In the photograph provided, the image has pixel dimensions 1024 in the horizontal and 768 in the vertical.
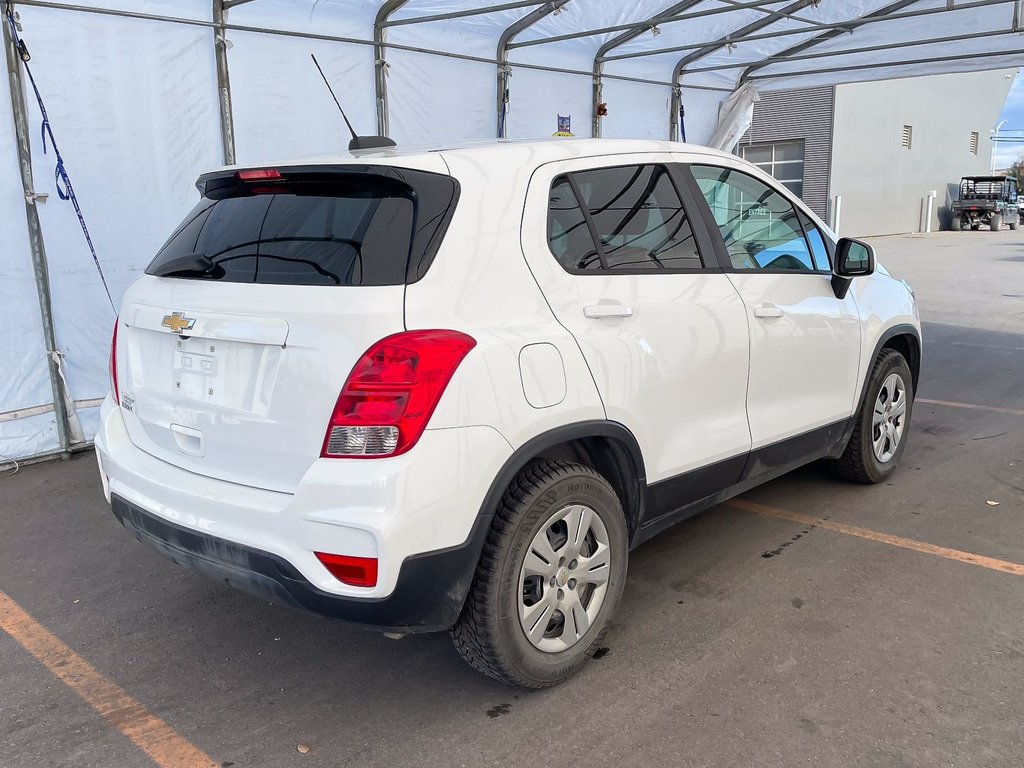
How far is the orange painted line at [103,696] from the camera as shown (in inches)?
108

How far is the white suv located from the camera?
2.53 metres

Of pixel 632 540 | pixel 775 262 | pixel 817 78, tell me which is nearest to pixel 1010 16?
pixel 817 78

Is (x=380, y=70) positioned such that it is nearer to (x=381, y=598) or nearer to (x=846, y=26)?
(x=846, y=26)

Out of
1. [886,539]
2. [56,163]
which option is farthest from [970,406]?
[56,163]

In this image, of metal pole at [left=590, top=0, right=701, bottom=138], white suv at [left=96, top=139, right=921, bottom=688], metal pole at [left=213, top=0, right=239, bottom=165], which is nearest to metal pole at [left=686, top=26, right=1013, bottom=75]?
metal pole at [left=590, top=0, right=701, bottom=138]

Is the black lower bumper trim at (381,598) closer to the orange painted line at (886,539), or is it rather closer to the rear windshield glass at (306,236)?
the rear windshield glass at (306,236)

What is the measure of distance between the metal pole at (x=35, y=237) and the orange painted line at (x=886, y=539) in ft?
14.0

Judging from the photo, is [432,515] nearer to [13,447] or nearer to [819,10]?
[13,447]

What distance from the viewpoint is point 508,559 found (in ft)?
9.09

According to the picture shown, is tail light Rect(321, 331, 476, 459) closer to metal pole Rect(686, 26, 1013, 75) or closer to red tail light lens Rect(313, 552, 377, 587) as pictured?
red tail light lens Rect(313, 552, 377, 587)

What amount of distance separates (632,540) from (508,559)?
0.77m

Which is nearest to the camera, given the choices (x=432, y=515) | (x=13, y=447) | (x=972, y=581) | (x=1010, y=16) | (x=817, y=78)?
(x=432, y=515)

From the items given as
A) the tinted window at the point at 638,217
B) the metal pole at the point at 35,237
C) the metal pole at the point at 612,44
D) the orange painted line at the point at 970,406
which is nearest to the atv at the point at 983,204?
the metal pole at the point at 612,44

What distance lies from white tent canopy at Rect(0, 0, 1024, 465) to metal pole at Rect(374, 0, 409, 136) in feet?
0.05
